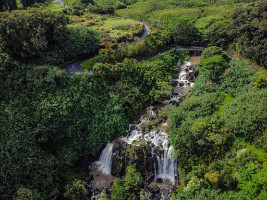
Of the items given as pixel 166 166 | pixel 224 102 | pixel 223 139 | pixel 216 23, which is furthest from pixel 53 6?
pixel 223 139

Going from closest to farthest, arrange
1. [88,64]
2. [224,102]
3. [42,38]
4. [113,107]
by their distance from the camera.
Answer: [224,102] → [113,107] → [42,38] → [88,64]

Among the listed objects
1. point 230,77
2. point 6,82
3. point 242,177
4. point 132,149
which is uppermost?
point 6,82

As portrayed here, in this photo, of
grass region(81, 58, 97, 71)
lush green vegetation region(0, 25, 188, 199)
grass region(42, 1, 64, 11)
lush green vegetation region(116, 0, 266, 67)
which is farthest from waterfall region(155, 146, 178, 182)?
grass region(42, 1, 64, 11)

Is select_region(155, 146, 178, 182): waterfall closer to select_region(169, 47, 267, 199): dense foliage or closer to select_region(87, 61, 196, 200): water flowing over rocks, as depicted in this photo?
select_region(87, 61, 196, 200): water flowing over rocks

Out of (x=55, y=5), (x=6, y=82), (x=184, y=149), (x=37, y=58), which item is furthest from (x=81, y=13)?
(x=184, y=149)

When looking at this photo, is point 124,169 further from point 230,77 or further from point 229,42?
point 229,42

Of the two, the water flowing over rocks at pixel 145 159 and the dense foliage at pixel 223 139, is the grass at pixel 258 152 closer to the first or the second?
the dense foliage at pixel 223 139

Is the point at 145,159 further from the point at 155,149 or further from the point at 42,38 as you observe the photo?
the point at 42,38
